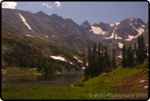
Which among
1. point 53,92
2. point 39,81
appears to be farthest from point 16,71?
point 53,92

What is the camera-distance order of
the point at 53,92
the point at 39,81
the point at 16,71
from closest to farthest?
the point at 53,92 → the point at 39,81 → the point at 16,71

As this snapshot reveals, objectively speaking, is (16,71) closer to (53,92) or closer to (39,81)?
(39,81)

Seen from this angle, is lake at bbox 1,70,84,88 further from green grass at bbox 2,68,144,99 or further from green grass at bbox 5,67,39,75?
green grass at bbox 5,67,39,75

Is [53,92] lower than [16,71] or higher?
higher

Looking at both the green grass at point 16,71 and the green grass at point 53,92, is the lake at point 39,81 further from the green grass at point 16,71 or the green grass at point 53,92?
the green grass at point 16,71

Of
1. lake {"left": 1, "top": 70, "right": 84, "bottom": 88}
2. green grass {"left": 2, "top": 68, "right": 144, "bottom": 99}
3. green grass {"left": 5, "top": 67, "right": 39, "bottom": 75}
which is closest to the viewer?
green grass {"left": 2, "top": 68, "right": 144, "bottom": 99}

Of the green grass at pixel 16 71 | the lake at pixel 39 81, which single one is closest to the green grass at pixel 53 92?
the lake at pixel 39 81

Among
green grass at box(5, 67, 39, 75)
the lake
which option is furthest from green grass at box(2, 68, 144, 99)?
green grass at box(5, 67, 39, 75)

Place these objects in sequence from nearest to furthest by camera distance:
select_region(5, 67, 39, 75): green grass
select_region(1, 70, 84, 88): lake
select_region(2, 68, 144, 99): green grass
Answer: select_region(2, 68, 144, 99): green grass, select_region(1, 70, 84, 88): lake, select_region(5, 67, 39, 75): green grass

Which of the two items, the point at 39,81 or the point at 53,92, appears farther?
the point at 39,81

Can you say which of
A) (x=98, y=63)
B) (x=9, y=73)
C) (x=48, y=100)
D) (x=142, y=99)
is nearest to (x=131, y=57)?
(x=98, y=63)

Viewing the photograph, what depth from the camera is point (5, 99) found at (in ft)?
85.9

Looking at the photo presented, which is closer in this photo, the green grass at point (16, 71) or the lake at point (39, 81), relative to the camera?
the lake at point (39, 81)

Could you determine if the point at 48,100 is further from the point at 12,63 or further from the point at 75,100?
the point at 12,63
